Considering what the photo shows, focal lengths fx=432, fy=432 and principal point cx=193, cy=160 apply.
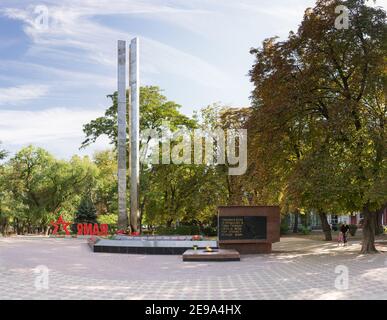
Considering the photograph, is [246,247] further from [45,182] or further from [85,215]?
[45,182]

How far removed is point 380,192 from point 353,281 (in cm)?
720

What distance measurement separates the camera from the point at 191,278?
14.0m

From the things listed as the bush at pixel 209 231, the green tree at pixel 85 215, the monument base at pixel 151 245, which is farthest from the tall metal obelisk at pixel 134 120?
the bush at pixel 209 231

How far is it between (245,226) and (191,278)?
9864 mm

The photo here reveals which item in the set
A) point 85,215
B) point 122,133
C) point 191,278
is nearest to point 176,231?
point 85,215

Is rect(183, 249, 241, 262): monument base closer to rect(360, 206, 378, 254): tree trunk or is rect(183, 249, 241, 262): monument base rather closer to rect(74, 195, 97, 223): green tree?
rect(360, 206, 378, 254): tree trunk

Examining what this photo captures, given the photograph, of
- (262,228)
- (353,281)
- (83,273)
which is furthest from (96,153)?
(353,281)

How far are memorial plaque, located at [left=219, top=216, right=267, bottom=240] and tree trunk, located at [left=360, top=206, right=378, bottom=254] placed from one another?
16.9ft

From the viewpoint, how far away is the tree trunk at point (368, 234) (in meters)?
22.4

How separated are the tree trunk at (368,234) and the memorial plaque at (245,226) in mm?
5138

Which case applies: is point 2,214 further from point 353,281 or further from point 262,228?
point 353,281

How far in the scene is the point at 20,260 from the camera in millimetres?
19188

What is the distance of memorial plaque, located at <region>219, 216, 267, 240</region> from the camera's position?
76.5 feet

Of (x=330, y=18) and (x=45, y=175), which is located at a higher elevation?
(x=330, y=18)
